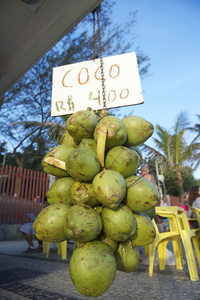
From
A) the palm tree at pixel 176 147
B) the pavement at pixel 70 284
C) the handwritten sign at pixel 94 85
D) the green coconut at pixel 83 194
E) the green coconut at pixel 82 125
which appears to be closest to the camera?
the green coconut at pixel 83 194

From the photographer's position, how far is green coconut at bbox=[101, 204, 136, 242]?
0.80 meters

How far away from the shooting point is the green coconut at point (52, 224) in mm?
869

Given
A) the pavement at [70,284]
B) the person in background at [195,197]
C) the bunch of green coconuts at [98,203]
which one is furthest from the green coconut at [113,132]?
the person in background at [195,197]

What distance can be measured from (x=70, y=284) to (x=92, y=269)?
2312 millimetres

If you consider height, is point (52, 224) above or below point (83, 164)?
below

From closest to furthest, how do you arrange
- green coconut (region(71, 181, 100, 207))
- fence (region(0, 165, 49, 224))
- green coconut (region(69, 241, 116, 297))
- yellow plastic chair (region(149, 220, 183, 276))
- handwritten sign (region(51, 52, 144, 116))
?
green coconut (region(69, 241, 116, 297))
green coconut (region(71, 181, 100, 207))
handwritten sign (region(51, 52, 144, 116))
yellow plastic chair (region(149, 220, 183, 276))
fence (region(0, 165, 49, 224))

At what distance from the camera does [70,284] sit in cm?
266

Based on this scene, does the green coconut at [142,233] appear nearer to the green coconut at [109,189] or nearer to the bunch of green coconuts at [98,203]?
the bunch of green coconuts at [98,203]

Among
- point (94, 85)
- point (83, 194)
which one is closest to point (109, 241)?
point (83, 194)

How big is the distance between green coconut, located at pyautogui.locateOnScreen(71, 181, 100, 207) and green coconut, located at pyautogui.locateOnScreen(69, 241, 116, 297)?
173 millimetres

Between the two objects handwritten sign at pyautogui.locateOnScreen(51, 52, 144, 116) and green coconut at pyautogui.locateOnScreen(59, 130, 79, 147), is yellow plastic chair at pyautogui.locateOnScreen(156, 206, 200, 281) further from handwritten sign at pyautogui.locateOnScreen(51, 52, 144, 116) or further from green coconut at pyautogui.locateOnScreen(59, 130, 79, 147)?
green coconut at pyautogui.locateOnScreen(59, 130, 79, 147)

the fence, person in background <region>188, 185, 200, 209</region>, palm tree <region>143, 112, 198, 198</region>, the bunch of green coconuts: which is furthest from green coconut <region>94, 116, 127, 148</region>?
palm tree <region>143, 112, 198, 198</region>

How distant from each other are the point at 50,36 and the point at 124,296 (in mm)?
2708

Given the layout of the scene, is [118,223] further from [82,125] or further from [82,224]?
[82,125]
